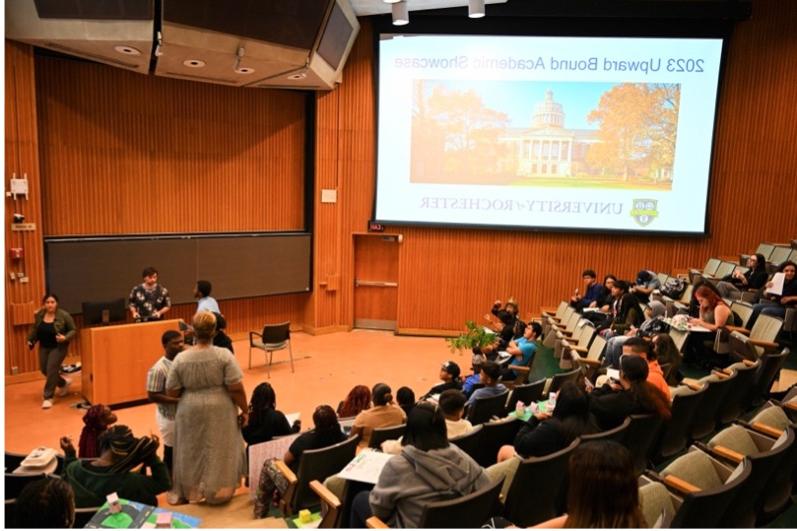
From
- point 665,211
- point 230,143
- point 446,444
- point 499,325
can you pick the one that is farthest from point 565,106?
point 446,444

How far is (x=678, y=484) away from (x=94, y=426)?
3554mm

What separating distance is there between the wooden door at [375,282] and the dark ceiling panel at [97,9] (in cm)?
521

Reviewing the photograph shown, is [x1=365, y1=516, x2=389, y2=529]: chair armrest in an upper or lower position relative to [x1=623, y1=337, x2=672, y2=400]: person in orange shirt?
lower

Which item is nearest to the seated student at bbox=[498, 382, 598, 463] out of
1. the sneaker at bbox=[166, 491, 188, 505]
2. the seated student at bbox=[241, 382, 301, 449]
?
the seated student at bbox=[241, 382, 301, 449]

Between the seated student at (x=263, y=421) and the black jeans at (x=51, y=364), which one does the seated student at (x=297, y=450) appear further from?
the black jeans at (x=51, y=364)

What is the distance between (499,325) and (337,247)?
3.64 m

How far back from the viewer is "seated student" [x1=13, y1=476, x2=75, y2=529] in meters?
2.01

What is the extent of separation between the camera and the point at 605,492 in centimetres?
188

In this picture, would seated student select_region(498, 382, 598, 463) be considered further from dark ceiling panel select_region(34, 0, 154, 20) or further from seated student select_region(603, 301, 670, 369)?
dark ceiling panel select_region(34, 0, 154, 20)

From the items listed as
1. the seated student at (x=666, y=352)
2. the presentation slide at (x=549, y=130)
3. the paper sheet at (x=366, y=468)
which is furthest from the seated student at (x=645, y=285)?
the paper sheet at (x=366, y=468)

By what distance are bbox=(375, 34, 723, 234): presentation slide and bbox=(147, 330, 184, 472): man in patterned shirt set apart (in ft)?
20.5

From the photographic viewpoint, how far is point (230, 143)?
9711 millimetres

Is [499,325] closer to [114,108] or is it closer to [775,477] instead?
[775,477]

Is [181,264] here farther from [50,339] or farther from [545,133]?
[545,133]
